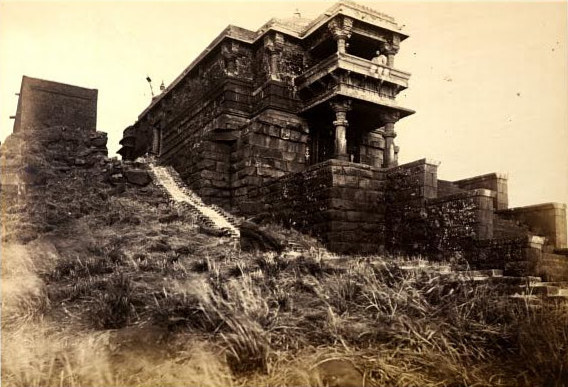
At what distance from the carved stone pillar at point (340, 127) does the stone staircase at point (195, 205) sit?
12.4 feet

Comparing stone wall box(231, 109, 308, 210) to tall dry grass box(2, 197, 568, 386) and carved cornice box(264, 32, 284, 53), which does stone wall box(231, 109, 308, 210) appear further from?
tall dry grass box(2, 197, 568, 386)

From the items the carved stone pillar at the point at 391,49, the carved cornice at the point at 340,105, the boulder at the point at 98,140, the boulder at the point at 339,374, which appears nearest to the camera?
the boulder at the point at 339,374

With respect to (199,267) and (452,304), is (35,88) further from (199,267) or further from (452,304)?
(452,304)

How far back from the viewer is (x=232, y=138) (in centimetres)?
1538

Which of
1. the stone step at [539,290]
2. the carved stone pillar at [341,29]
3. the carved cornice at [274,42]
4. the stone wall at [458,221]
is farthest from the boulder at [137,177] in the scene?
the stone step at [539,290]

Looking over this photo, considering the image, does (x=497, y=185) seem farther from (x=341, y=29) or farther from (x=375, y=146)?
(x=341, y=29)

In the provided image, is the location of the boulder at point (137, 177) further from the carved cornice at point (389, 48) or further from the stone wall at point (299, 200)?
the carved cornice at point (389, 48)

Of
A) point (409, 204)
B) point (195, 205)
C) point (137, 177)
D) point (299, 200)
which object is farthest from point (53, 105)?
point (409, 204)

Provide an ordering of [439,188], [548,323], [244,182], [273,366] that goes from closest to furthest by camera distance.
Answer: [273,366], [548,323], [439,188], [244,182]

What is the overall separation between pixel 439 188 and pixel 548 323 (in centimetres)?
833

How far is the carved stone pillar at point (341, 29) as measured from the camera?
1416cm

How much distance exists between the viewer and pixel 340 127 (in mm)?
13945

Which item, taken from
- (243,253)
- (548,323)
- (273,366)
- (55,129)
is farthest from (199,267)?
(55,129)

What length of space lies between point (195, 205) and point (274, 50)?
578 centimetres
